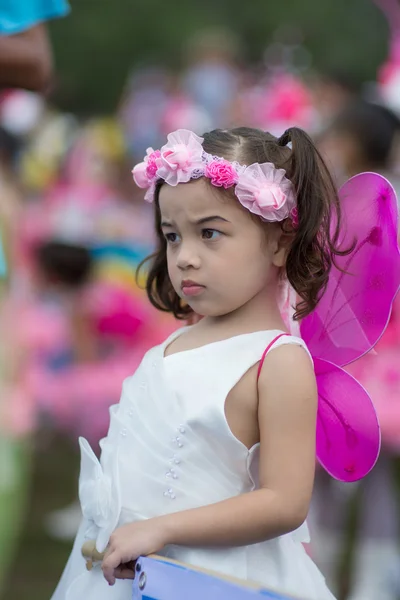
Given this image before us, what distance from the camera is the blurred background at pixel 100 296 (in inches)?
177

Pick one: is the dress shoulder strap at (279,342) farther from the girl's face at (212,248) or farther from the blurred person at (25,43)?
the blurred person at (25,43)

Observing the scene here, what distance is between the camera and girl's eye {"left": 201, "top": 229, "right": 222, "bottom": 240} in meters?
2.03

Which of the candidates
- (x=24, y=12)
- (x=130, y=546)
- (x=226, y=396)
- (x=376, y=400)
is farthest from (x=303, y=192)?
(x=376, y=400)

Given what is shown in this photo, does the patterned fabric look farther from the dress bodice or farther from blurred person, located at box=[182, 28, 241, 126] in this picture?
blurred person, located at box=[182, 28, 241, 126]

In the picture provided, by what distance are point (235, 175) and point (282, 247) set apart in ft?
0.61

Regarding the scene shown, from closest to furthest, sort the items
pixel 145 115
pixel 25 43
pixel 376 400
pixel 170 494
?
1. pixel 170 494
2. pixel 25 43
3. pixel 376 400
4. pixel 145 115

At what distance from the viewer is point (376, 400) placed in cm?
485

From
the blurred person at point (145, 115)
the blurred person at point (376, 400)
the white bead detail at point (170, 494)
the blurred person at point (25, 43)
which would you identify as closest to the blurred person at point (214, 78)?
the blurred person at point (145, 115)

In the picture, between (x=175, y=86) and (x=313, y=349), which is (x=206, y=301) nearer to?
(x=313, y=349)

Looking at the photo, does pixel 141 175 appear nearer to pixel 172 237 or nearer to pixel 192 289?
pixel 172 237

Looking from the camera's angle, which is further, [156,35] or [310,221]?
[156,35]

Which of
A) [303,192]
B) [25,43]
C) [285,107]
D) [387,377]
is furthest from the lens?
[285,107]

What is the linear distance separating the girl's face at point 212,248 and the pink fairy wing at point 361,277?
21 cm

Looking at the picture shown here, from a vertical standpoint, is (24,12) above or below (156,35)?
above
